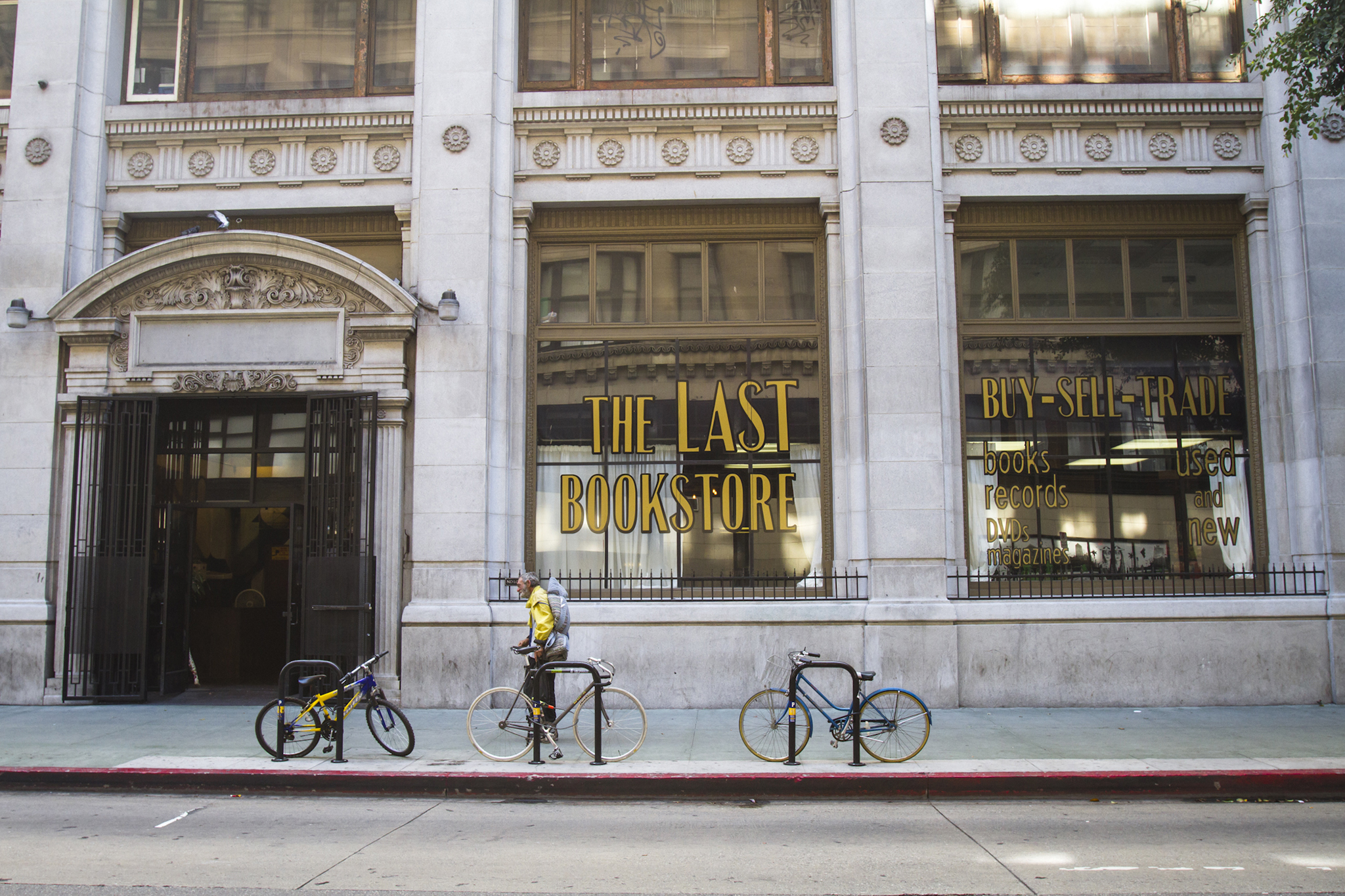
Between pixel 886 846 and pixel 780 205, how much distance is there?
9.04 meters

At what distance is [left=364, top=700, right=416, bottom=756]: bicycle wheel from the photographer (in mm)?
9156

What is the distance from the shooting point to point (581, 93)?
13.2 meters

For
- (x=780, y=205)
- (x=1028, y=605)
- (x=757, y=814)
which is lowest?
(x=757, y=814)

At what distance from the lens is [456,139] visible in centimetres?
1289

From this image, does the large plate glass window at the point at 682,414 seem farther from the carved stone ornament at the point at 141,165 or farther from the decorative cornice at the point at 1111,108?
the carved stone ornament at the point at 141,165

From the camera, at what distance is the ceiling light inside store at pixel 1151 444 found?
502 inches

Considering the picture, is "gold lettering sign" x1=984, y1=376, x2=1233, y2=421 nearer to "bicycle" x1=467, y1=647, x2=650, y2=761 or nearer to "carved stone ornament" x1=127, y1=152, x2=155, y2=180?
"bicycle" x1=467, y1=647, x2=650, y2=761

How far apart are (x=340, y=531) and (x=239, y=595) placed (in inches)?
155

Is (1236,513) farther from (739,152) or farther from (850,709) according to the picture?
(739,152)

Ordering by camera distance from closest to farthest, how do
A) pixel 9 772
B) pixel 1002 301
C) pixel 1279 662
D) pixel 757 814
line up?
pixel 757 814
pixel 9 772
pixel 1279 662
pixel 1002 301

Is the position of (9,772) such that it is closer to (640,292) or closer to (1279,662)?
(640,292)

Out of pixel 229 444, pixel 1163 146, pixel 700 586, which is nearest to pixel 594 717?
pixel 700 586

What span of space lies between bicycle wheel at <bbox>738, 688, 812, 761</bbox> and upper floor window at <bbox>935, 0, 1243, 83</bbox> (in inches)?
358

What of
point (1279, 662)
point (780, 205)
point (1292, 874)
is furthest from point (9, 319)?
point (1279, 662)
